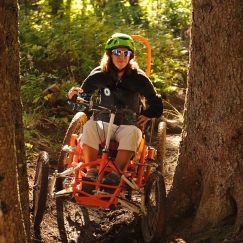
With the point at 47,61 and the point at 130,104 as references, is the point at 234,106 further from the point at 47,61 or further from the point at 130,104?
the point at 47,61

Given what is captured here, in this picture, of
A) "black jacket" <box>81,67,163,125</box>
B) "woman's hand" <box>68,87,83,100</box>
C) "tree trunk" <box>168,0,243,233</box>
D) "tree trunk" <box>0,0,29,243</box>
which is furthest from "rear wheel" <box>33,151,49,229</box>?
"tree trunk" <box>0,0,29,243</box>

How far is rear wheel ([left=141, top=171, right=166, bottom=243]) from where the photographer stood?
4965 mm

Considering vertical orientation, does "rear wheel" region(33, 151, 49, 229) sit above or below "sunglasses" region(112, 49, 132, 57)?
below

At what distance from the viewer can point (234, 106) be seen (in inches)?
188

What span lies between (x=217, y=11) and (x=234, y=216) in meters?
2.05

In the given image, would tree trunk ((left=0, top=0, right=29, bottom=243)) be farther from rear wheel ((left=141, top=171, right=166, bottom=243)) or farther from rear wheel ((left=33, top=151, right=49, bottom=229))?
rear wheel ((left=141, top=171, right=166, bottom=243))

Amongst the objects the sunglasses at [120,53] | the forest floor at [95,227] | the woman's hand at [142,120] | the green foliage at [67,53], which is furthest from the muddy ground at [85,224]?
the green foliage at [67,53]

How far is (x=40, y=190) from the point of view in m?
5.23

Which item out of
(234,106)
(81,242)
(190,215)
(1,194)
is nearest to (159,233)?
(190,215)

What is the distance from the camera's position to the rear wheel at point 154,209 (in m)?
4.96

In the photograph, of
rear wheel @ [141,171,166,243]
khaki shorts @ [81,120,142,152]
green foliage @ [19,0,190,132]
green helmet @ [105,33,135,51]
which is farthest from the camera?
green foliage @ [19,0,190,132]

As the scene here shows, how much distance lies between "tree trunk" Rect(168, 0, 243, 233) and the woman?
2.04 feet

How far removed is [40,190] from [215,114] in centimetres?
202

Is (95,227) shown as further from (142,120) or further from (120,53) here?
(120,53)
